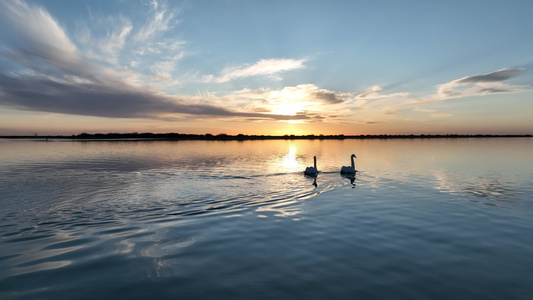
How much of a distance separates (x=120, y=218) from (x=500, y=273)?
1245 centimetres

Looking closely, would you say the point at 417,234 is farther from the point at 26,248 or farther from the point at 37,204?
the point at 37,204

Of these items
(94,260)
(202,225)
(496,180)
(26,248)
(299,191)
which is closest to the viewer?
(94,260)

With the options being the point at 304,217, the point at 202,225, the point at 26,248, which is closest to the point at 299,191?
the point at 304,217

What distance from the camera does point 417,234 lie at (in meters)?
9.94

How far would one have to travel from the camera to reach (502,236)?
383 inches

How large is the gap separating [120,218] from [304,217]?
746cm

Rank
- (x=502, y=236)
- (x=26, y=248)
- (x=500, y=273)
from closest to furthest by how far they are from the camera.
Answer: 1. (x=500, y=273)
2. (x=26, y=248)
3. (x=502, y=236)

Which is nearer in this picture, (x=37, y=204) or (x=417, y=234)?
(x=417, y=234)

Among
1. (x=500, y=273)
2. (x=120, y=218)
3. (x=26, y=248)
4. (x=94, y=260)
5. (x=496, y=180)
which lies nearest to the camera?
(x=500, y=273)

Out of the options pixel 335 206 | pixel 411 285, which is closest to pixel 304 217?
pixel 335 206

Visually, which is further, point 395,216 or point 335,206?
point 335,206

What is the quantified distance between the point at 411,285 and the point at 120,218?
413 inches

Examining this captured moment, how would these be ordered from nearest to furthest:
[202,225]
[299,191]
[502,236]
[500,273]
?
[500,273]
[502,236]
[202,225]
[299,191]

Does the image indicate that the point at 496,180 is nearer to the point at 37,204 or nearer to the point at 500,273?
the point at 500,273
